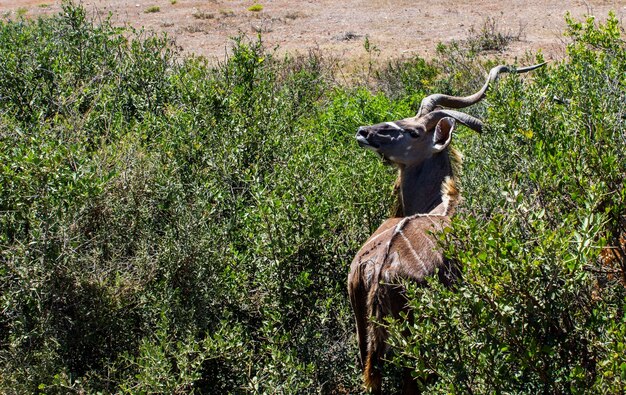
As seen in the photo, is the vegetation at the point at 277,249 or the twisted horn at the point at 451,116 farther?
the twisted horn at the point at 451,116

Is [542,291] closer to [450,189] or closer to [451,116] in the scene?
[450,189]

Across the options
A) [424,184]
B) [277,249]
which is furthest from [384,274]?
[424,184]

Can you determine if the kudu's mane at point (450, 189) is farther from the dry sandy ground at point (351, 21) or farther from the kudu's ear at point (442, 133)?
the dry sandy ground at point (351, 21)

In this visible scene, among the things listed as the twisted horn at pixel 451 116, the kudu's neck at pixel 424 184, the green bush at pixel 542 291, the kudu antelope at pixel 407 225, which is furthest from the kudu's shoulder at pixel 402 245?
the twisted horn at pixel 451 116

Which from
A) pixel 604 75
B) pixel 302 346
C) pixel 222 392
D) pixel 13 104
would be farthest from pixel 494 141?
pixel 13 104

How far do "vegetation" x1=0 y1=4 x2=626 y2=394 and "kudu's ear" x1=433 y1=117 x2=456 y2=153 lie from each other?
11.6 inches

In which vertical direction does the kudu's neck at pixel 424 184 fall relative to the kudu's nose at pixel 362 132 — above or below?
below

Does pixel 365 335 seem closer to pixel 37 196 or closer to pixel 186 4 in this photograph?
pixel 37 196

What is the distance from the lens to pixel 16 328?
614 centimetres

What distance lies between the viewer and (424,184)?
7719 millimetres

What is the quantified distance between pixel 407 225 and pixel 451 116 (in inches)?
77.8

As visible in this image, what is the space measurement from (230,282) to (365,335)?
4.04 feet

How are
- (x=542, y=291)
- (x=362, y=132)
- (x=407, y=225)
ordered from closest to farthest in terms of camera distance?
(x=542, y=291) < (x=407, y=225) < (x=362, y=132)

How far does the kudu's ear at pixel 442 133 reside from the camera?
773cm
